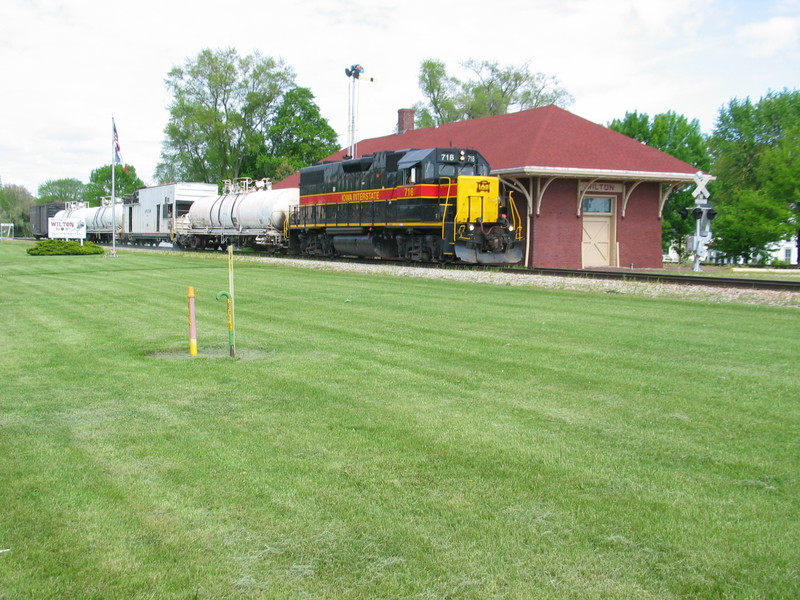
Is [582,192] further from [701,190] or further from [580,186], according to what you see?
[701,190]

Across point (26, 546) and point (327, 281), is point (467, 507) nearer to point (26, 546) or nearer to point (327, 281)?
point (26, 546)

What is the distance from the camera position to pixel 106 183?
135375mm

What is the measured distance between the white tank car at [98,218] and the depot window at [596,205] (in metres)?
38.2

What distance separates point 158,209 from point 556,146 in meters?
29.3

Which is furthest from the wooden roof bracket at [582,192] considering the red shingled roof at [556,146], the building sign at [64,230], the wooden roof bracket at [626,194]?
the building sign at [64,230]

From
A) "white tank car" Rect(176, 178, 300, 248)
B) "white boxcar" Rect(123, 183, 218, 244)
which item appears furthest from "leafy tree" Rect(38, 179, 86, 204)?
"white tank car" Rect(176, 178, 300, 248)

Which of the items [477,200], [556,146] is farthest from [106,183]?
[477,200]

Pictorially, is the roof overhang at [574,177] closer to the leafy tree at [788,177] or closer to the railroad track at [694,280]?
the railroad track at [694,280]

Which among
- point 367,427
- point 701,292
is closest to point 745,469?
point 367,427

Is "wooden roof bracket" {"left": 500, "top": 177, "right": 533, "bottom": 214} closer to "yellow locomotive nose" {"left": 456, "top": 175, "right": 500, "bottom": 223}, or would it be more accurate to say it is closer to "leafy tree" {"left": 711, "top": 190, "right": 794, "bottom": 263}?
"yellow locomotive nose" {"left": 456, "top": 175, "right": 500, "bottom": 223}

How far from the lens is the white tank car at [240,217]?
120ft

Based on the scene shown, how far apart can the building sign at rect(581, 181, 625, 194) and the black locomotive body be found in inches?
146

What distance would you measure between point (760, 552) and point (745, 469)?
1341 millimetres

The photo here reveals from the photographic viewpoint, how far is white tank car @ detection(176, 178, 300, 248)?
120ft
